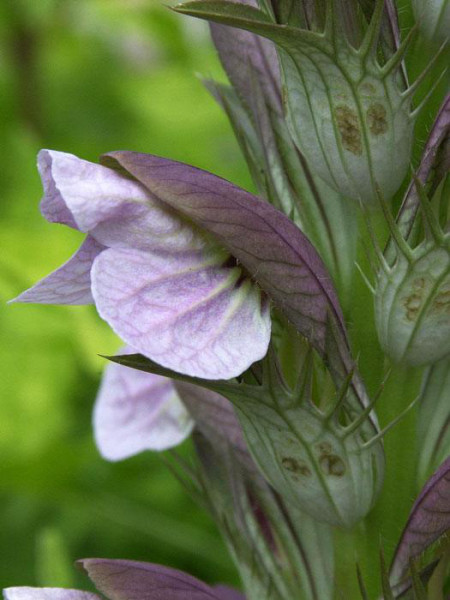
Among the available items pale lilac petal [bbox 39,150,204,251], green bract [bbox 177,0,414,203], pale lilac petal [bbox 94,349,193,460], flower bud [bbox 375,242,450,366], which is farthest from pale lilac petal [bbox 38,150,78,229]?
pale lilac petal [bbox 94,349,193,460]

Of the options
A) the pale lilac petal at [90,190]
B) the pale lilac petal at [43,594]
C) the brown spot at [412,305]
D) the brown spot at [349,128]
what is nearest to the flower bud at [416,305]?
the brown spot at [412,305]

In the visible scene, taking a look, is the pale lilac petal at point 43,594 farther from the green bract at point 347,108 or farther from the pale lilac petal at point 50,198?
the green bract at point 347,108

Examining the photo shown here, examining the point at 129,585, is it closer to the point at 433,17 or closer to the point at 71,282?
the point at 71,282

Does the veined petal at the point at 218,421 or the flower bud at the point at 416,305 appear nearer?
the flower bud at the point at 416,305

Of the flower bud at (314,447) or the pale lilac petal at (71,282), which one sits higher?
the pale lilac petal at (71,282)

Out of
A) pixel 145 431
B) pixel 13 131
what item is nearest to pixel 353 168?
pixel 145 431

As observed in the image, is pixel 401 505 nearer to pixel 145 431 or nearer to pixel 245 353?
pixel 245 353
